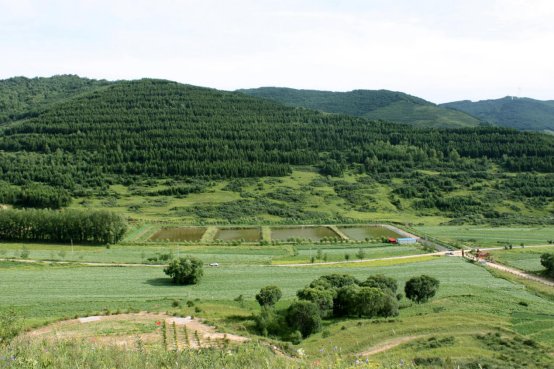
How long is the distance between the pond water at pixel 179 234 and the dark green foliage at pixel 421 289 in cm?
5108

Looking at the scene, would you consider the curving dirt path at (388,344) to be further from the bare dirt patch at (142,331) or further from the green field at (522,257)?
the green field at (522,257)

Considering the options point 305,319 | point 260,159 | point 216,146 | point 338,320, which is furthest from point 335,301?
point 216,146

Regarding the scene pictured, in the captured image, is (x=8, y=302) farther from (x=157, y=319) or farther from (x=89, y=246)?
(x=89, y=246)

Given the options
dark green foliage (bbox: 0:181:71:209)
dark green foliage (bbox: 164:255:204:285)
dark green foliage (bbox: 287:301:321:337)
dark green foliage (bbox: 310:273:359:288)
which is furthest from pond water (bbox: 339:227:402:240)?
dark green foliage (bbox: 0:181:71:209)

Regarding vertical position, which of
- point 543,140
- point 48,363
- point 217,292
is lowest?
point 217,292

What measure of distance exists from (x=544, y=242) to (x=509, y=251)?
1398 cm

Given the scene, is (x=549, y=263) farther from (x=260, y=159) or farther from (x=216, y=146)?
(x=216, y=146)

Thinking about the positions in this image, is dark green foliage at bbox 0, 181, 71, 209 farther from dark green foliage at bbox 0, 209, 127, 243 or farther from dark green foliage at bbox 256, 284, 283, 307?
dark green foliage at bbox 256, 284, 283, 307

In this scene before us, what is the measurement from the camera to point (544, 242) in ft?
281

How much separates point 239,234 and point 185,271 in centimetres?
4012

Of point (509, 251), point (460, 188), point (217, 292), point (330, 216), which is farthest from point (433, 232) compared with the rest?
point (217, 292)

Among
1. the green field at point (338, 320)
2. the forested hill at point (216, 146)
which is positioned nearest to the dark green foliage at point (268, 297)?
the green field at point (338, 320)

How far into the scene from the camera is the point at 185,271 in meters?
54.7

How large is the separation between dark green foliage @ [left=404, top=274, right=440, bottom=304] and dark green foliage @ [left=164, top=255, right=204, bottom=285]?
26.7 m
